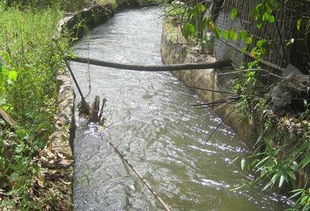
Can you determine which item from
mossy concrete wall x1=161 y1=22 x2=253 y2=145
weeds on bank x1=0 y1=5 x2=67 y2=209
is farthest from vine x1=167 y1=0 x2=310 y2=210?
weeds on bank x1=0 y1=5 x2=67 y2=209

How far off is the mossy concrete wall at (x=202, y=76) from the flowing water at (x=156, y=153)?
0.75 ft

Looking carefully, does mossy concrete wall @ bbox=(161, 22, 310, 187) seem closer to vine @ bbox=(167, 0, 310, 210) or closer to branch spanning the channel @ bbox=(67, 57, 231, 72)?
vine @ bbox=(167, 0, 310, 210)

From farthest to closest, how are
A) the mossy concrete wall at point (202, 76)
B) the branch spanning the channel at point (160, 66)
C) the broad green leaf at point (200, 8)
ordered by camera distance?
the branch spanning the channel at point (160, 66) < the mossy concrete wall at point (202, 76) < the broad green leaf at point (200, 8)

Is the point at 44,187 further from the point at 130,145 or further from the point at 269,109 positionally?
the point at 269,109

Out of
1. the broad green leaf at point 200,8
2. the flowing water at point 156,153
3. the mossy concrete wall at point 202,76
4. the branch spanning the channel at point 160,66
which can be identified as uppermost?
the broad green leaf at point 200,8

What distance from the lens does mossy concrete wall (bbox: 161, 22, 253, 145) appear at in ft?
24.3

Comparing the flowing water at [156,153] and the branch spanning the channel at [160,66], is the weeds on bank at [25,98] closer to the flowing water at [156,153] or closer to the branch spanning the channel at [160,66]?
the branch spanning the channel at [160,66]

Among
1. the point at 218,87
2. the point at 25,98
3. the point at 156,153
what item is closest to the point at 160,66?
the point at 218,87

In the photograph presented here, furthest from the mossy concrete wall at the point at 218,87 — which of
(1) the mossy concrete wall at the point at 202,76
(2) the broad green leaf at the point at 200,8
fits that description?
(2) the broad green leaf at the point at 200,8

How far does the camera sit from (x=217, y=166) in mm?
6645

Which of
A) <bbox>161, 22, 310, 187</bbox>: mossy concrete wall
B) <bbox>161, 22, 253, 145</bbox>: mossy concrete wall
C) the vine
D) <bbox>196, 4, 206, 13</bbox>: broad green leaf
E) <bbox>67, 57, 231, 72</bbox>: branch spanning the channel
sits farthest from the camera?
<bbox>67, 57, 231, 72</bbox>: branch spanning the channel

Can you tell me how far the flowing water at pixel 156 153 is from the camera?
5.62 m

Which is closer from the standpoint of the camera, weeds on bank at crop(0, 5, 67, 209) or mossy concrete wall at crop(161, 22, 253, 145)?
weeds on bank at crop(0, 5, 67, 209)

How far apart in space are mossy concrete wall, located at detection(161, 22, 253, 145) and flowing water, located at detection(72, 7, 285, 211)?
0.23 meters
